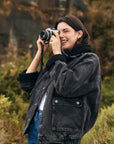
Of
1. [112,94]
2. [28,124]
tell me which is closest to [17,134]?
[28,124]

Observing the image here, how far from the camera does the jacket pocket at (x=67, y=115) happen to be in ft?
6.13

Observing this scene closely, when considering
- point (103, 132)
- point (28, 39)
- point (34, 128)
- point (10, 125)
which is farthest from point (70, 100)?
point (28, 39)

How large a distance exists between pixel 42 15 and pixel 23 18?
1114 mm

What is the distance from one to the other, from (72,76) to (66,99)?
21 centimetres

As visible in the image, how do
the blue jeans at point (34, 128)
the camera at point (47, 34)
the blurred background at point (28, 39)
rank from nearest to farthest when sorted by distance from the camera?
the blue jeans at point (34, 128) → the camera at point (47, 34) → the blurred background at point (28, 39)

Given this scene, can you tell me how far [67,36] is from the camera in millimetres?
2168

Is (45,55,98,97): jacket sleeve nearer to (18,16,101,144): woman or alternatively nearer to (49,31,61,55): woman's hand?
(18,16,101,144): woman

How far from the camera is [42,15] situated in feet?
33.9

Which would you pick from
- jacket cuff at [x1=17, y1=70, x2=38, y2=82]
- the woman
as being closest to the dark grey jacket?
the woman

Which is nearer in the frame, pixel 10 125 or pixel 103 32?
pixel 10 125

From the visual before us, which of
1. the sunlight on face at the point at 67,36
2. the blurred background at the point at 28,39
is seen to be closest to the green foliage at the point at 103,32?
the blurred background at the point at 28,39

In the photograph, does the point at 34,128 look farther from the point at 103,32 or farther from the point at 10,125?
the point at 103,32

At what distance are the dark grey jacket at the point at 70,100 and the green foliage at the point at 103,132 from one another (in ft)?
3.94

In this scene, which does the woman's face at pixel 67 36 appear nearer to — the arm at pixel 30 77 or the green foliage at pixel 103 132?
the arm at pixel 30 77
